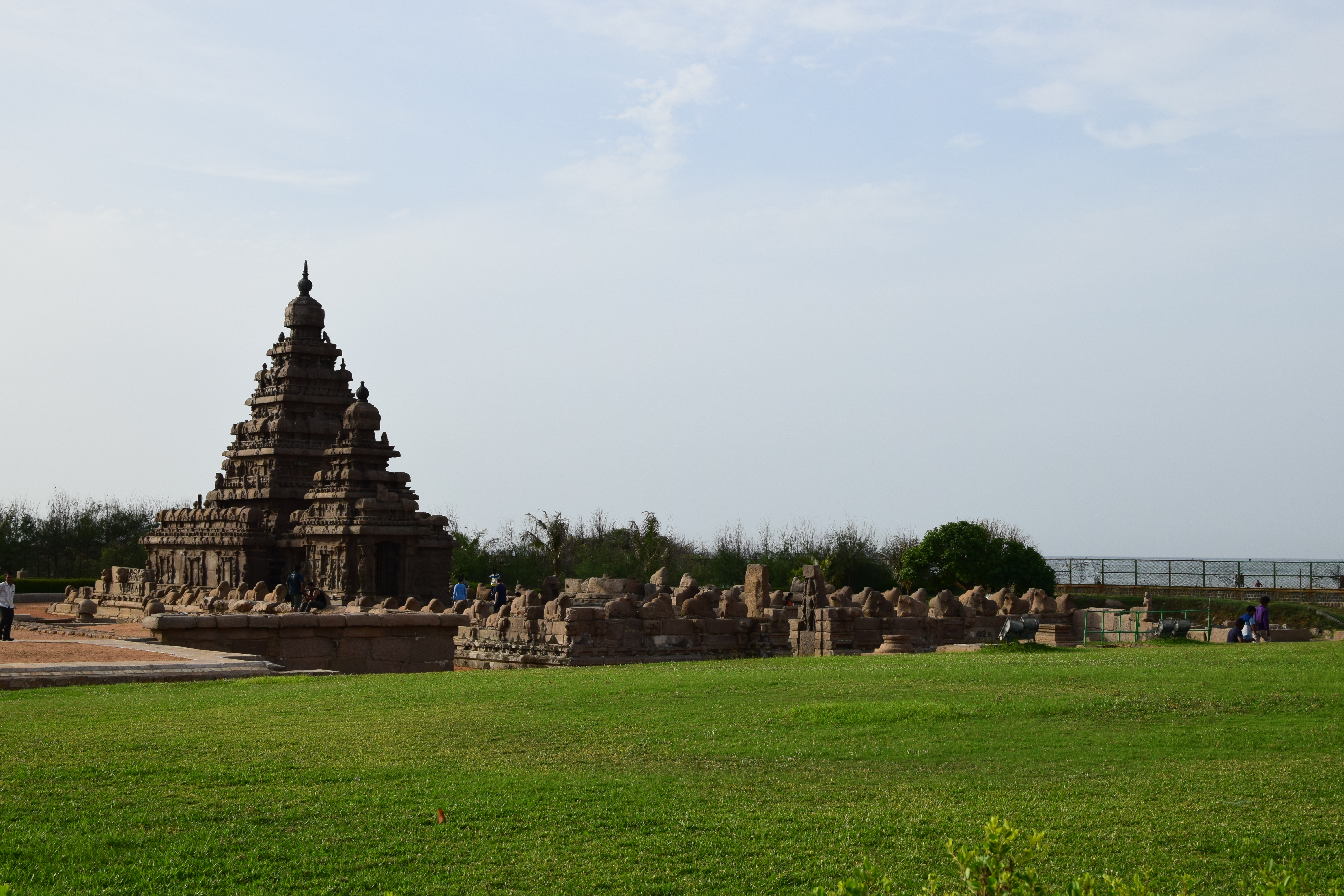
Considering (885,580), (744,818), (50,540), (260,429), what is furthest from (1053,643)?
(50,540)

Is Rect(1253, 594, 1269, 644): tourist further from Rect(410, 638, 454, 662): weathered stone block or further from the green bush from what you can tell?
the green bush

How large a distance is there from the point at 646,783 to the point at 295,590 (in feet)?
87.8

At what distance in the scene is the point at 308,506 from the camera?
139 ft

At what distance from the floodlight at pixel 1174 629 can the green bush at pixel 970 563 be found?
682 inches

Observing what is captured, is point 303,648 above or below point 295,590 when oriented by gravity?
below

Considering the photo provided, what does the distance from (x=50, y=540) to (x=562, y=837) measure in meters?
64.8

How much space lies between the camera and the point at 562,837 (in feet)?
22.4

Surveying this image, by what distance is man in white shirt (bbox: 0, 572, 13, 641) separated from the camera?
2106cm

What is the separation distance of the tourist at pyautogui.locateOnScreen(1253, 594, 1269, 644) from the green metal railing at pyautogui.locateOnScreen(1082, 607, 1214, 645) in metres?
0.74

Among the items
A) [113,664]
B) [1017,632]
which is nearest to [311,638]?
[113,664]

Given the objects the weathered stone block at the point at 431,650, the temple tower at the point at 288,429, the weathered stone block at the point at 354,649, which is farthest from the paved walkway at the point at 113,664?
the temple tower at the point at 288,429

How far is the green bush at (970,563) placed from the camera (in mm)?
39750

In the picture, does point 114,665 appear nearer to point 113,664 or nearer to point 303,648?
point 113,664

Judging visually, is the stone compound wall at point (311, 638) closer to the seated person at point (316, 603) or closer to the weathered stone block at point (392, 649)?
the weathered stone block at point (392, 649)
